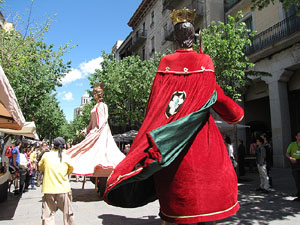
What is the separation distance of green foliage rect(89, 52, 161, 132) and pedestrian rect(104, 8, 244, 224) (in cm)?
1614

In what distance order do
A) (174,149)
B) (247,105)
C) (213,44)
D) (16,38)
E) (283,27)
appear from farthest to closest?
(247,105)
(283,27)
(16,38)
(213,44)
(174,149)

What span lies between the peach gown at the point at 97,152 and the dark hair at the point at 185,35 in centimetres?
365

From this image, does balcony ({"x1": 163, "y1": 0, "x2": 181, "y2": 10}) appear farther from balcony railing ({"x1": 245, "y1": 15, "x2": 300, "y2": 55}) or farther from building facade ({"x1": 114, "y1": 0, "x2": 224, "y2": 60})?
balcony railing ({"x1": 245, "y1": 15, "x2": 300, "y2": 55})

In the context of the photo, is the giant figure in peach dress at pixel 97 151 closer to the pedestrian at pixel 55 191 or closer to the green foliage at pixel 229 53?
the pedestrian at pixel 55 191

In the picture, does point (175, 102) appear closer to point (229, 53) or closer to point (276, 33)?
point (229, 53)

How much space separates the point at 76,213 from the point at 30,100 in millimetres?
12667

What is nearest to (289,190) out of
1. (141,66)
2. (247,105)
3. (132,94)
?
(247,105)

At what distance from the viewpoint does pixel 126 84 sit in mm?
19719

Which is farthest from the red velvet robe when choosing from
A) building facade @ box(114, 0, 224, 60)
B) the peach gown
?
building facade @ box(114, 0, 224, 60)

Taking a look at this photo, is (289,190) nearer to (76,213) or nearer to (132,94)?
(76,213)

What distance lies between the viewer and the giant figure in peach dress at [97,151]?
17.7 feet

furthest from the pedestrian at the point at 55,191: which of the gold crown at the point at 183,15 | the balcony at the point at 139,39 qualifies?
the balcony at the point at 139,39

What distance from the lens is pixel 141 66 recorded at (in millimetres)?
20609

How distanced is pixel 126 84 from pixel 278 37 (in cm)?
1085
